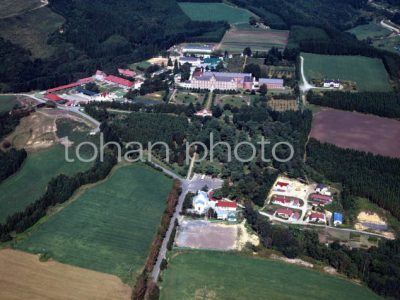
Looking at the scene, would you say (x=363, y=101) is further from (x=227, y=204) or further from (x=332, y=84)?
(x=227, y=204)

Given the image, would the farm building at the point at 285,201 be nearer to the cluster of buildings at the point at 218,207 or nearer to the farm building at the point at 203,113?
the cluster of buildings at the point at 218,207

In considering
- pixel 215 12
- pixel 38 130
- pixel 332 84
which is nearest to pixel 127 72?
pixel 38 130

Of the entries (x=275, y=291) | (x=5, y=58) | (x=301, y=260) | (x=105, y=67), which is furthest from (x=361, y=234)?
(x=5, y=58)

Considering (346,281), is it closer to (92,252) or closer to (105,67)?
(92,252)

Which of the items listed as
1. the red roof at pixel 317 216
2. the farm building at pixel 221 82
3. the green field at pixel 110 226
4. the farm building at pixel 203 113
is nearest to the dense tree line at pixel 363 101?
the farm building at pixel 221 82

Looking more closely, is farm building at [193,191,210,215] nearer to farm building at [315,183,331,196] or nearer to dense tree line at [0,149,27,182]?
farm building at [315,183,331,196]

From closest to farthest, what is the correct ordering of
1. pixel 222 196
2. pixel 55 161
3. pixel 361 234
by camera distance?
pixel 361 234
pixel 222 196
pixel 55 161
